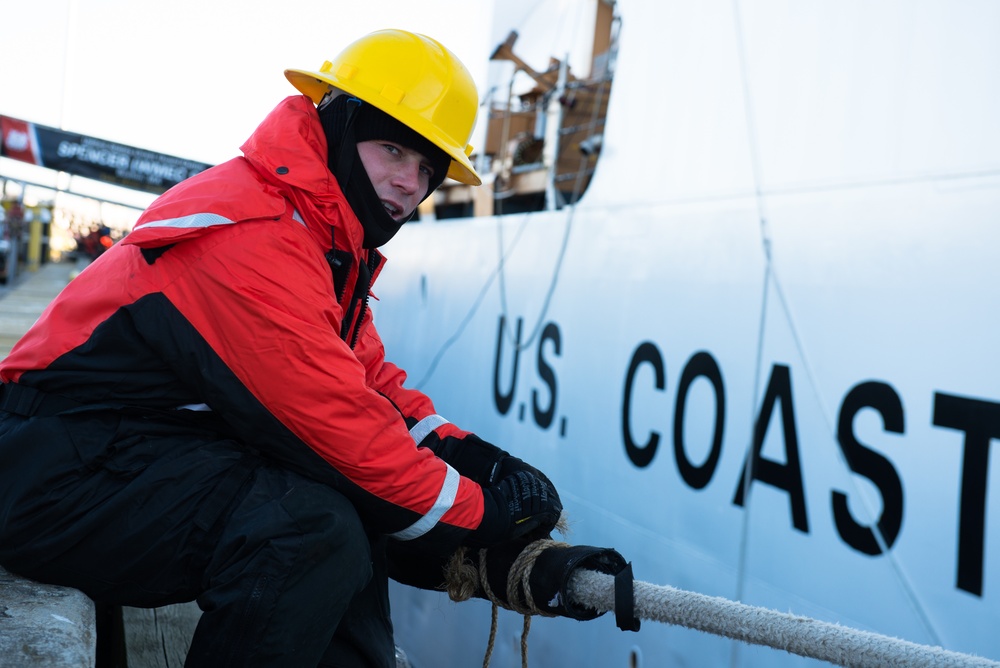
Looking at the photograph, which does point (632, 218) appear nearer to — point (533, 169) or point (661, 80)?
point (661, 80)

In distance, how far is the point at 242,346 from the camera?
148cm

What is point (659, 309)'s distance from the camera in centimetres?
312

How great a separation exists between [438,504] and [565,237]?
8.25 ft

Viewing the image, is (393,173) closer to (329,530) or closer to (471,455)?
(471,455)

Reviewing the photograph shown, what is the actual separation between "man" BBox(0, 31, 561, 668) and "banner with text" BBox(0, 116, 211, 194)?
12.0 metres

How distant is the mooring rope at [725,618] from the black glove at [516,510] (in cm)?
6

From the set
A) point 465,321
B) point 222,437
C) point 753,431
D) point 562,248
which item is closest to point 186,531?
point 222,437

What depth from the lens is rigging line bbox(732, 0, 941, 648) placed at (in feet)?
6.78

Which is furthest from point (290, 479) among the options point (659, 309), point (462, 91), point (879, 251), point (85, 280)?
point (659, 309)

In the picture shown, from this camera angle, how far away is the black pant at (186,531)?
4.65ft

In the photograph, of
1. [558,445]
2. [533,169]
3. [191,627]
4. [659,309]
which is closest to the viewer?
[191,627]

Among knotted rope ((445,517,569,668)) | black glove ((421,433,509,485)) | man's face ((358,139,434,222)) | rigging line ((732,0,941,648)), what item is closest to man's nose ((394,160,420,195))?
man's face ((358,139,434,222))

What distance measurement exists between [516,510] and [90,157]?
12.9 metres

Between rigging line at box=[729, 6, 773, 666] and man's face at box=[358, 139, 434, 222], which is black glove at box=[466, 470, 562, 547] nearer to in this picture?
man's face at box=[358, 139, 434, 222]
